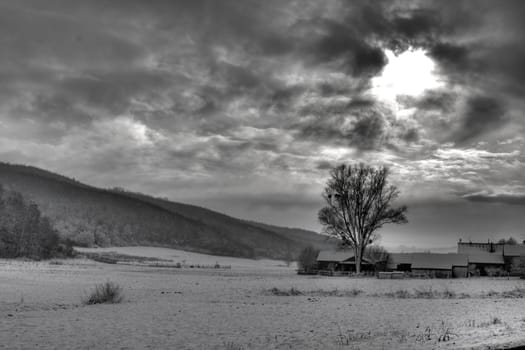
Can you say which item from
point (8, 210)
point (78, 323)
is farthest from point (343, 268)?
point (78, 323)

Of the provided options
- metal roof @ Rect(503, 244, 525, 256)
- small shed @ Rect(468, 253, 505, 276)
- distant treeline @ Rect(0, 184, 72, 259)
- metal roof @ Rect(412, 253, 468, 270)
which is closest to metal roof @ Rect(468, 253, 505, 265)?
small shed @ Rect(468, 253, 505, 276)

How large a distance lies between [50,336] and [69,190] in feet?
617

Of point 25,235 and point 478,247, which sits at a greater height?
point 478,247

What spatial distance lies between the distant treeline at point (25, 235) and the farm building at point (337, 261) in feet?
140

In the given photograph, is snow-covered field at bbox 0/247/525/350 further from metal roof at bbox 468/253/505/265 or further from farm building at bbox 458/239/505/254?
farm building at bbox 458/239/505/254

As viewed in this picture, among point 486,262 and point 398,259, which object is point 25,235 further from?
point 486,262

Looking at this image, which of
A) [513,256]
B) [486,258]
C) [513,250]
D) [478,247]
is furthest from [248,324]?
[478,247]

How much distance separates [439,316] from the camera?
19547 millimetres

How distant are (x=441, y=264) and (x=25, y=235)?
6435 cm

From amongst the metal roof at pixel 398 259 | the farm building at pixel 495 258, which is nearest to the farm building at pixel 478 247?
the farm building at pixel 495 258

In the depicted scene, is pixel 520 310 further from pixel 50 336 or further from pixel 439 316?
pixel 50 336

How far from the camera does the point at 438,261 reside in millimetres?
82438

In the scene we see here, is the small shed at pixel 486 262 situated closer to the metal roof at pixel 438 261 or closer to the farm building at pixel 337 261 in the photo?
the metal roof at pixel 438 261

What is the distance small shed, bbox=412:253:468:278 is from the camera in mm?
80000
